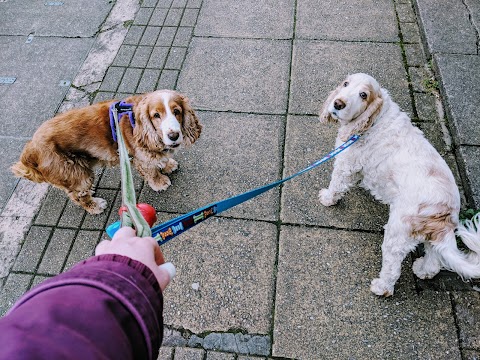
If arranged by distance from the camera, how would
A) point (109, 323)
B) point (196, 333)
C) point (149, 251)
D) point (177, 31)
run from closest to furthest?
point (109, 323) → point (149, 251) → point (196, 333) → point (177, 31)

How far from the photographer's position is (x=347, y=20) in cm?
532

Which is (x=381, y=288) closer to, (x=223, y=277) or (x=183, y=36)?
(x=223, y=277)

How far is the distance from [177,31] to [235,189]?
9.05ft

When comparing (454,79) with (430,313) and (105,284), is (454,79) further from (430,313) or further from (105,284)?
(105,284)

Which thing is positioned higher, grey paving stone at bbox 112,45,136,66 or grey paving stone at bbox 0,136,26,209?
grey paving stone at bbox 112,45,136,66

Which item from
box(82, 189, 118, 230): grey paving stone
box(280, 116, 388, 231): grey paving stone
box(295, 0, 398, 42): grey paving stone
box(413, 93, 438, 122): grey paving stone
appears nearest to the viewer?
box(280, 116, 388, 231): grey paving stone

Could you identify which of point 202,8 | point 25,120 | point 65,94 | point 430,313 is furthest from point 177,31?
point 430,313

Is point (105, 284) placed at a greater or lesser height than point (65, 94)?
greater

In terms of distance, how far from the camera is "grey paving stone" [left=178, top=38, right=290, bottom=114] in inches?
177

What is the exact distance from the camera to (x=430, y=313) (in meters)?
2.95

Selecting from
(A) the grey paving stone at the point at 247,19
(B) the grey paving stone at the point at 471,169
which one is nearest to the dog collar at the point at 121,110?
(A) the grey paving stone at the point at 247,19

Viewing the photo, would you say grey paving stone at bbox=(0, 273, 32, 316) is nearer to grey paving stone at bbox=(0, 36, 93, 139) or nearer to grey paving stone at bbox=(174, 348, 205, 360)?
grey paving stone at bbox=(174, 348, 205, 360)

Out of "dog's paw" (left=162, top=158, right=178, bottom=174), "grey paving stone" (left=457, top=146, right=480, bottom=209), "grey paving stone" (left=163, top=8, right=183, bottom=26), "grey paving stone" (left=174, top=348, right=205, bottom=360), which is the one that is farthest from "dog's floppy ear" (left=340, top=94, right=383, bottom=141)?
"grey paving stone" (left=163, top=8, right=183, bottom=26)

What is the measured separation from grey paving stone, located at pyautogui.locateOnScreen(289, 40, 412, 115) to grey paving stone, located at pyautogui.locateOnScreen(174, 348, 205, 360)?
2.69m
